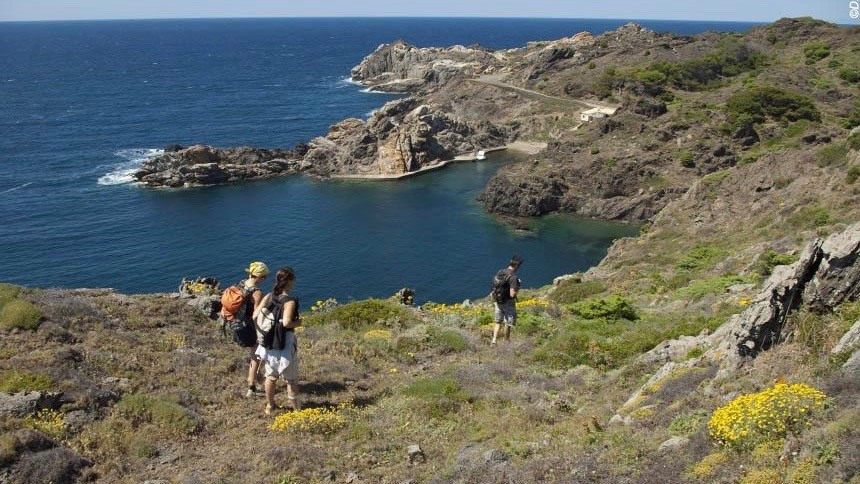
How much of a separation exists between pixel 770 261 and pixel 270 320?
20.8 metres

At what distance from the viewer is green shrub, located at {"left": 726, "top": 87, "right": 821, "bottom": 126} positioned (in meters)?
79.9

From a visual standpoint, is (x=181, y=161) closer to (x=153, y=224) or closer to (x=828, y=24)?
(x=153, y=224)

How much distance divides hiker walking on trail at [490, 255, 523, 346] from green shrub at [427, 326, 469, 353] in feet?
3.21

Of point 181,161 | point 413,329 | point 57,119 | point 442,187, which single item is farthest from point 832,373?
point 57,119

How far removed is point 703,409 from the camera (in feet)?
31.3

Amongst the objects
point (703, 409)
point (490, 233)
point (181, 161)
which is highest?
point (703, 409)

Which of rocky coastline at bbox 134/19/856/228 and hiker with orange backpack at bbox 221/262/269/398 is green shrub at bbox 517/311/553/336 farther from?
rocky coastline at bbox 134/19/856/228

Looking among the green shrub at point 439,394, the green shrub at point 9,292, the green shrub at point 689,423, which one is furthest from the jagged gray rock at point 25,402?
the green shrub at point 689,423

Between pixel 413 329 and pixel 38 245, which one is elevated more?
pixel 413 329

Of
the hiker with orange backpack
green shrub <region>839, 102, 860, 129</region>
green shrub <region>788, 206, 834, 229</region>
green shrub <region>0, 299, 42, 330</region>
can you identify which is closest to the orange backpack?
the hiker with orange backpack

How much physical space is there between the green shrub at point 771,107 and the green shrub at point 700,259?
52624 millimetres

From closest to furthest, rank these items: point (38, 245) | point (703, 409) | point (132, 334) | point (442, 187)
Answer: point (703, 409) → point (132, 334) → point (38, 245) → point (442, 187)

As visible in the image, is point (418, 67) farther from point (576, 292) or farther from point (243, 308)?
point (243, 308)

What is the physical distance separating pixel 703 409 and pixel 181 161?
289ft
